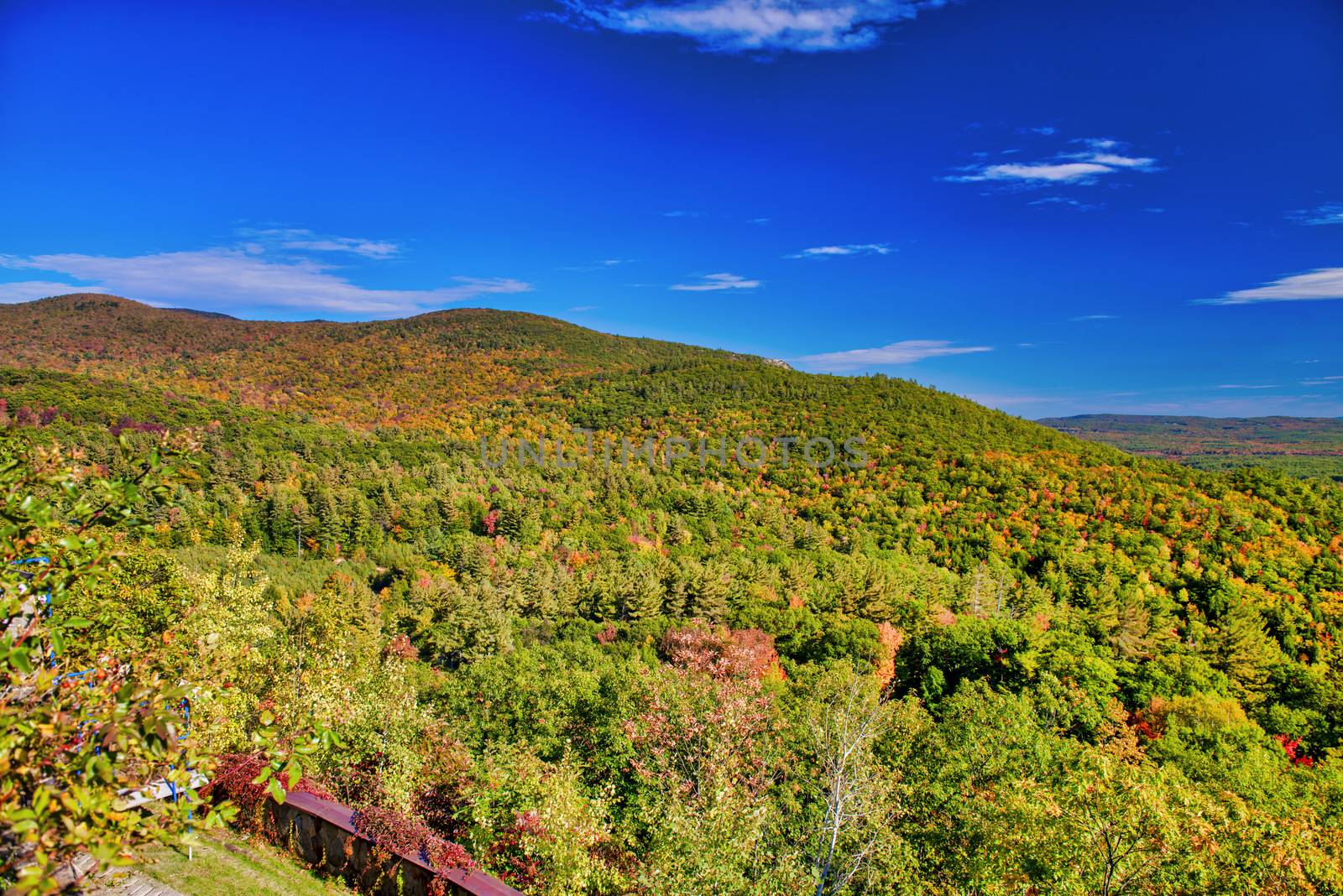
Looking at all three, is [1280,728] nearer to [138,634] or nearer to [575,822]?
[575,822]

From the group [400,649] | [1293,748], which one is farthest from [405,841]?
[1293,748]

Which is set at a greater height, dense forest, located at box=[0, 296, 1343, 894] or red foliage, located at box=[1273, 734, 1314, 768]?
dense forest, located at box=[0, 296, 1343, 894]

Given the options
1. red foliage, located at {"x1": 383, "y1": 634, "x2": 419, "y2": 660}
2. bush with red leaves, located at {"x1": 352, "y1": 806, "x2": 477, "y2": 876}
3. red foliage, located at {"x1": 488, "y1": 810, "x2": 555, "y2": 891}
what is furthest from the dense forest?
bush with red leaves, located at {"x1": 352, "y1": 806, "x2": 477, "y2": 876}

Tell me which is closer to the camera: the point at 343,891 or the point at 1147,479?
the point at 343,891

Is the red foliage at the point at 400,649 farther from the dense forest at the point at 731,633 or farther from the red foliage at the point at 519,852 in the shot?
the red foliage at the point at 519,852

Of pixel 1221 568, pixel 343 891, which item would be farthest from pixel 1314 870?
pixel 1221 568

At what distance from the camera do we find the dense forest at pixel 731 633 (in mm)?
10398

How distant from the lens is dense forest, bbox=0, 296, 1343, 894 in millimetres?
10398

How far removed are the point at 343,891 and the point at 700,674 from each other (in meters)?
12.8

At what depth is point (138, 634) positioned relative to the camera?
14.7 metres

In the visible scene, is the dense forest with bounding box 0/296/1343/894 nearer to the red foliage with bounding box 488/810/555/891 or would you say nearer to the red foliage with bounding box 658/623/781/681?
the red foliage with bounding box 488/810/555/891

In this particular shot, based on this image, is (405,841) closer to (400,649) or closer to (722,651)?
(722,651)

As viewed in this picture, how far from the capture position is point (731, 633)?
34.8 meters

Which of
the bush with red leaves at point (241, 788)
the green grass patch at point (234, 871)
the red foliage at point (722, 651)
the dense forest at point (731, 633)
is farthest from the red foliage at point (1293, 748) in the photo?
the bush with red leaves at point (241, 788)
